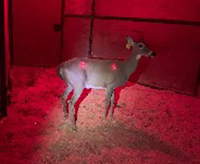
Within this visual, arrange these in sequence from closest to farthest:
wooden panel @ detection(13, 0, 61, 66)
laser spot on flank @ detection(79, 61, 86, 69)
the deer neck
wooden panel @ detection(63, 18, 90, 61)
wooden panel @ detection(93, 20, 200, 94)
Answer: laser spot on flank @ detection(79, 61, 86, 69)
the deer neck
wooden panel @ detection(93, 20, 200, 94)
wooden panel @ detection(63, 18, 90, 61)
wooden panel @ detection(13, 0, 61, 66)

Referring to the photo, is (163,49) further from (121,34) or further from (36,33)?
(36,33)

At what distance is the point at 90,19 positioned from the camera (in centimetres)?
829

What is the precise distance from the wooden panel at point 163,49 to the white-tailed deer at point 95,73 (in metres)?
2.44

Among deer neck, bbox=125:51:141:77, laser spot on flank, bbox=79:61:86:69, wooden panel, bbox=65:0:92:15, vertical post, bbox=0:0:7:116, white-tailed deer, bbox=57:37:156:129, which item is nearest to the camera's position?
vertical post, bbox=0:0:7:116

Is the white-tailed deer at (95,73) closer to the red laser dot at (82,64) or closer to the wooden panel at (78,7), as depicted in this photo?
the red laser dot at (82,64)

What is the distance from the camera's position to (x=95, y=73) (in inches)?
180

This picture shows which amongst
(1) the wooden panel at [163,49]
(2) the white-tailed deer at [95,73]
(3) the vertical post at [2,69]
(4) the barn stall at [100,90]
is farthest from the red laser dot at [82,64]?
(1) the wooden panel at [163,49]

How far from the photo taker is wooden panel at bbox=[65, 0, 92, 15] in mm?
8271

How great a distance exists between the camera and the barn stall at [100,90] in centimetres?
391

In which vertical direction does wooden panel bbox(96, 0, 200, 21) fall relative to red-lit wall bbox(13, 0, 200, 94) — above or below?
above

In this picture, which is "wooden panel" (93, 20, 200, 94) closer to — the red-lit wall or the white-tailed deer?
the red-lit wall

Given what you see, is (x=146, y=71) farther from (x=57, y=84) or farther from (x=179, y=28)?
(x=57, y=84)

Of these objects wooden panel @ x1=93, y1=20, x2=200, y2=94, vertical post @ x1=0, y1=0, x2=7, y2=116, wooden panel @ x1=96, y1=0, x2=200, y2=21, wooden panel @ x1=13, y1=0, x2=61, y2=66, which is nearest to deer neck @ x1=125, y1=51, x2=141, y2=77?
vertical post @ x1=0, y1=0, x2=7, y2=116

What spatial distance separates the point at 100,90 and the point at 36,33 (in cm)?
372
